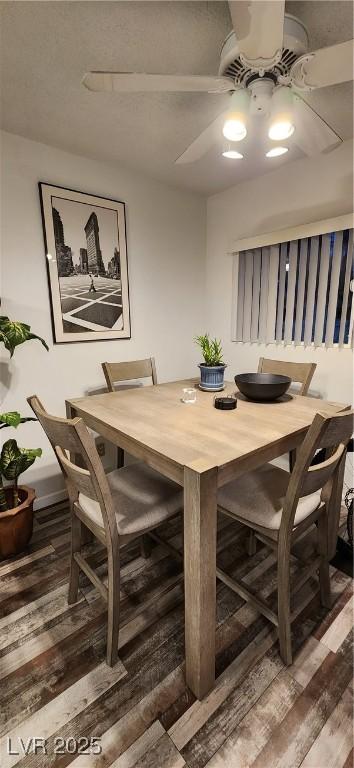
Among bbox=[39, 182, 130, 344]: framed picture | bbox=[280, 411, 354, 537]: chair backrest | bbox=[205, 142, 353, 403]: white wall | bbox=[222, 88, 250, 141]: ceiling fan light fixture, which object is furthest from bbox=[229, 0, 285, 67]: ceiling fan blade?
bbox=[39, 182, 130, 344]: framed picture

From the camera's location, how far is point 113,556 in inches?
44.4

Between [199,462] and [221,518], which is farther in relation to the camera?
[221,518]

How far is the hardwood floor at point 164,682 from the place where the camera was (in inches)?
37.5

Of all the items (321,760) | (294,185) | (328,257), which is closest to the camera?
(321,760)

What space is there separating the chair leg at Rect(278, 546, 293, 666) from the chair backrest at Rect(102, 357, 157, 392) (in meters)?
1.38

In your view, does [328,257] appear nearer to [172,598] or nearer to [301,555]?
[301,555]

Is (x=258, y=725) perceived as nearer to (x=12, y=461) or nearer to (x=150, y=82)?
(x=12, y=461)

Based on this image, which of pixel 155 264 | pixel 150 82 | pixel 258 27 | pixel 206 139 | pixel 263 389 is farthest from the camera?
pixel 155 264

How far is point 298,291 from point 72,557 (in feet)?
7.17

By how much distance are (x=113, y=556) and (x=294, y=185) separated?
102 inches

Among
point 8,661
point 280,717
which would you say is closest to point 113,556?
point 8,661

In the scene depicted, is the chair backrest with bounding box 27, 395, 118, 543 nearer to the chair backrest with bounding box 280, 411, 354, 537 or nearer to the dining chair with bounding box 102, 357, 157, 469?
the chair backrest with bounding box 280, 411, 354, 537

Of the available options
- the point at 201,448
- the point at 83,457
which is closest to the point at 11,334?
the point at 83,457

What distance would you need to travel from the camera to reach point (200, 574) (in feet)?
3.16
